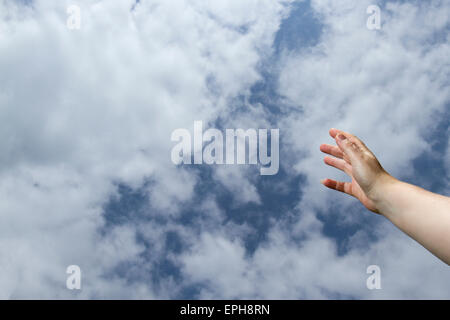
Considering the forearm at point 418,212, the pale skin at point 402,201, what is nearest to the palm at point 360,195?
the pale skin at point 402,201

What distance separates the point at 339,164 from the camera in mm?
2906

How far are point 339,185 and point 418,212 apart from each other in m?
1.15

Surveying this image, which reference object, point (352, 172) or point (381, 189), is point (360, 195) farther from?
point (381, 189)

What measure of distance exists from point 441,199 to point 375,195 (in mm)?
474

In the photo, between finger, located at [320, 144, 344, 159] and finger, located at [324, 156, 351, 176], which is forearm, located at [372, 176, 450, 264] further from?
finger, located at [320, 144, 344, 159]

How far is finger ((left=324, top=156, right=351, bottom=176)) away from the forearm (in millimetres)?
588

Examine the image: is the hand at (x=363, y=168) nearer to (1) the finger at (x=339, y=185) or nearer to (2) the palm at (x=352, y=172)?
(2) the palm at (x=352, y=172)

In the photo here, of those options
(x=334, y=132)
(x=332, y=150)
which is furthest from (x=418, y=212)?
(x=332, y=150)

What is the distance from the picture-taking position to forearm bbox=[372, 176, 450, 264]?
166cm

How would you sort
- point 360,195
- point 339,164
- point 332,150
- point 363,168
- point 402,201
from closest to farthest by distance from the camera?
point 402,201, point 363,168, point 360,195, point 339,164, point 332,150

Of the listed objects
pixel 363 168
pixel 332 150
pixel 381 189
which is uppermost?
pixel 332 150

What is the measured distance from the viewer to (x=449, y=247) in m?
1.62
